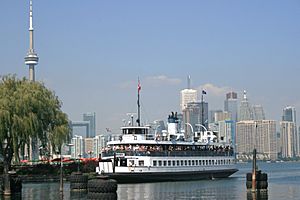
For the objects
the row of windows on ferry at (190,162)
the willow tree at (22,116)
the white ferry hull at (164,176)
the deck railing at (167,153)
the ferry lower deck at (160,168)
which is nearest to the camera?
the willow tree at (22,116)

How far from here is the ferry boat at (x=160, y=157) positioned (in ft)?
221

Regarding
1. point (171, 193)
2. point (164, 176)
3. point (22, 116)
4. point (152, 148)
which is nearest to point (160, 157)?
point (152, 148)

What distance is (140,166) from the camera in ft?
224

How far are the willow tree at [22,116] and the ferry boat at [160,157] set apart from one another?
15941 millimetres

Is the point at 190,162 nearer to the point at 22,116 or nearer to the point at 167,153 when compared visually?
the point at 167,153

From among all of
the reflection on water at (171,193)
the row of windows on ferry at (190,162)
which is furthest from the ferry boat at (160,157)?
the reflection on water at (171,193)

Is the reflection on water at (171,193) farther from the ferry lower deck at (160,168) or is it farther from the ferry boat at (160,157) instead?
the ferry boat at (160,157)

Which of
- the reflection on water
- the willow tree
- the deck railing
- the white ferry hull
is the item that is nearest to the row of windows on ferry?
the deck railing

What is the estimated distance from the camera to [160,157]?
230 feet

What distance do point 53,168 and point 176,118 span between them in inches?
638

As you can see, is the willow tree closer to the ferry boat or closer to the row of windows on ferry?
the ferry boat

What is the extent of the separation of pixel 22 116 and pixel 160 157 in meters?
25.9

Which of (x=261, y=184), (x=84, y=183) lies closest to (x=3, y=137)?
(x=84, y=183)

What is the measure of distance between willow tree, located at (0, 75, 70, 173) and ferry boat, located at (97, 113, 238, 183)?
52.3 feet
